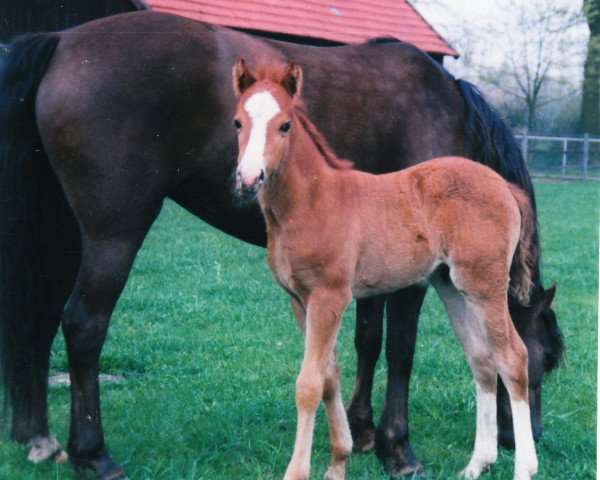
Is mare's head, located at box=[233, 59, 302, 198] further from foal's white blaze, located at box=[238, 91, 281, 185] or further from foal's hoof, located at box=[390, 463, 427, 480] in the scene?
foal's hoof, located at box=[390, 463, 427, 480]

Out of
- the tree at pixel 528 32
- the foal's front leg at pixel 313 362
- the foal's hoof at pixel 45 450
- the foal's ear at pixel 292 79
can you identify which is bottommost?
the foal's hoof at pixel 45 450

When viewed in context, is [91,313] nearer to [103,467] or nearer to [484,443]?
[103,467]

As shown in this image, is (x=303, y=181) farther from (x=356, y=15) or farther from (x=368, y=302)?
(x=356, y=15)

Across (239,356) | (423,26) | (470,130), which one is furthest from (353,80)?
(423,26)

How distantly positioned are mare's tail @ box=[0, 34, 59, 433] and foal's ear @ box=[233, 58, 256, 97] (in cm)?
116

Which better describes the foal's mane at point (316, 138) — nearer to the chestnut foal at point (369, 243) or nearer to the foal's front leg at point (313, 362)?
the chestnut foal at point (369, 243)

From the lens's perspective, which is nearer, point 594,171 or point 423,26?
→ point 423,26

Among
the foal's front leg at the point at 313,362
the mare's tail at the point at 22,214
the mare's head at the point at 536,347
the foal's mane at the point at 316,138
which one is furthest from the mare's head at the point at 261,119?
the mare's head at the point at 536,347

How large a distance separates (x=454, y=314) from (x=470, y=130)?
114cm

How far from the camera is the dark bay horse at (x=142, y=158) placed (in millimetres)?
3238

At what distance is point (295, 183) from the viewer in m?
2.96

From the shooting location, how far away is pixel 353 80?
12.8 feet

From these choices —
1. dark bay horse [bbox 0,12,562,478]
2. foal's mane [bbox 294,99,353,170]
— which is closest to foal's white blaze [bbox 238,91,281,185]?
foal's mane [bbox 294,99,353,170]

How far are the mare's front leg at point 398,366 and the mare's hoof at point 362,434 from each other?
28 cm
